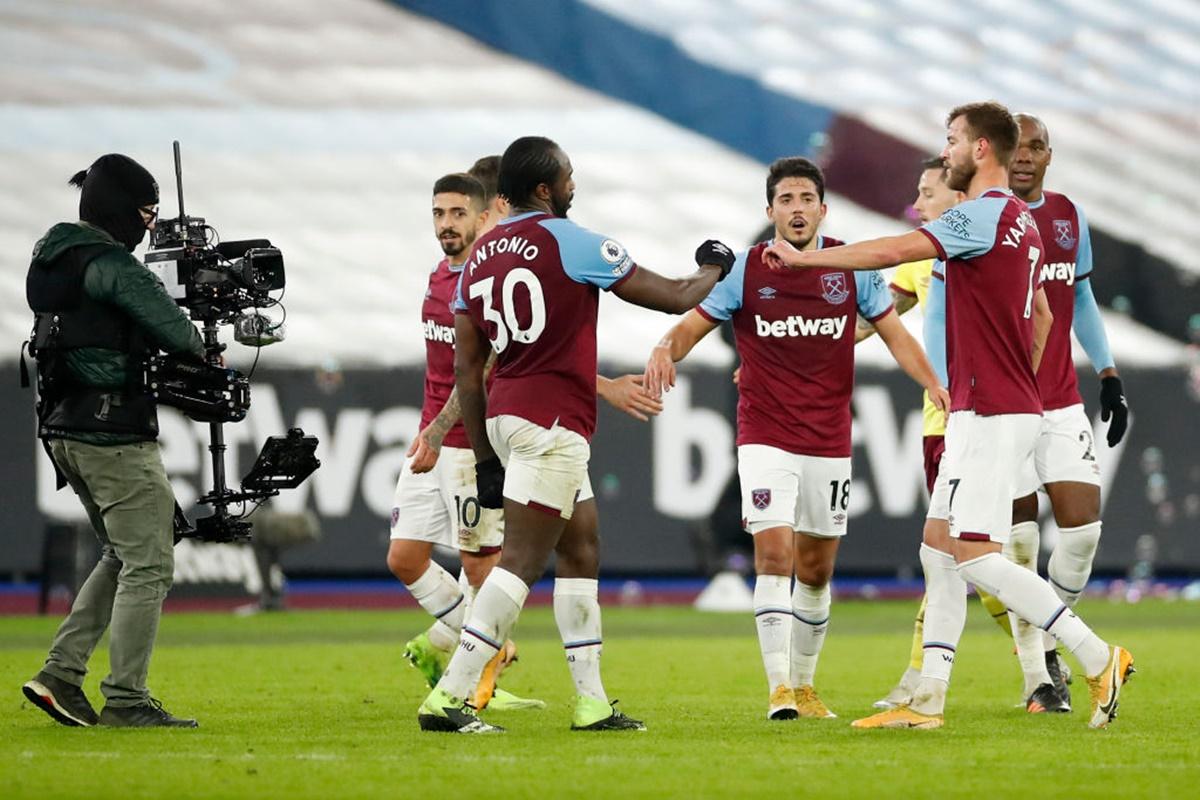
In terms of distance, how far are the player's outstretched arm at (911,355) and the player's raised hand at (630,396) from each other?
1532 millimetres

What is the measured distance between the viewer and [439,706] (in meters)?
7.32

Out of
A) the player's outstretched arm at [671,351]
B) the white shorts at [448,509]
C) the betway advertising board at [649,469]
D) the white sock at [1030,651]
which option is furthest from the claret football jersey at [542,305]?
the betway advertising board at [649,469]

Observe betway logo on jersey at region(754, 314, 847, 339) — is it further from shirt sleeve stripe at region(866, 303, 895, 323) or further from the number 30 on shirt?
the number 30 on shirt

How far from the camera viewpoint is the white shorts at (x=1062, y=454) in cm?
878

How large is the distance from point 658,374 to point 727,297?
35.0 inches

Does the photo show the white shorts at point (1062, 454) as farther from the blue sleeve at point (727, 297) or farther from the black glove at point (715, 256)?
the black glove at point (715, 256)

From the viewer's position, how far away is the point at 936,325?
8.96m

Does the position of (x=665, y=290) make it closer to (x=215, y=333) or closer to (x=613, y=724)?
(x=613, y=724)

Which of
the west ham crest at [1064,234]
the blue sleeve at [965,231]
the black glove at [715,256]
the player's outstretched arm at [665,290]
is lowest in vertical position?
the player's outstretched arm at [665,290]

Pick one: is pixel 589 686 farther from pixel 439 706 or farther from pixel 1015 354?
pixel 1015 354

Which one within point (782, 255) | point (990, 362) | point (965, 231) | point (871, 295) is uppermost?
point (965, 231)

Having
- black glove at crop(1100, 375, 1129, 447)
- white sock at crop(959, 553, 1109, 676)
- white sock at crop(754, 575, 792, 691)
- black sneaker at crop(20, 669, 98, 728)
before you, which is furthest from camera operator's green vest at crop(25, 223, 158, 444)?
black glove at crop(1100, 375, 1129, 447)

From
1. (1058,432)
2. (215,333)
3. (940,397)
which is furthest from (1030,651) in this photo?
(215,333)

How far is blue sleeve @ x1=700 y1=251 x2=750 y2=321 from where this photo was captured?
8.48m
